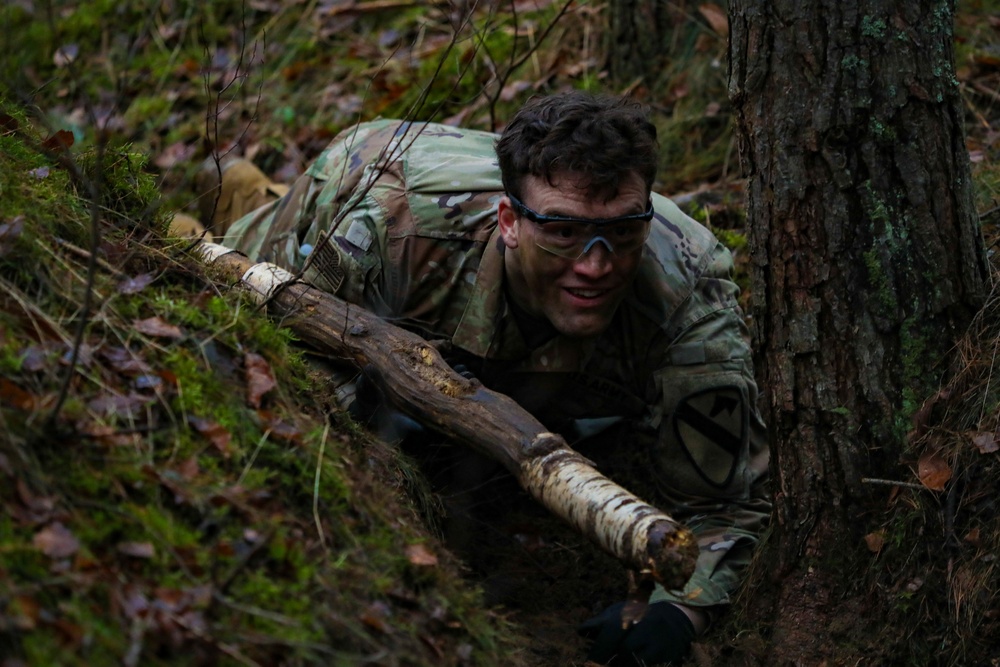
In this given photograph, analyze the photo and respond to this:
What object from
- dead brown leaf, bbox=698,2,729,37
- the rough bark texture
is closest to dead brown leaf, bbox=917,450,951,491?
the rough bark texture

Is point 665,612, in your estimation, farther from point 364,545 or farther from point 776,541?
point 364,545

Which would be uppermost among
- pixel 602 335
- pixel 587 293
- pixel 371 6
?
pixel 587 293

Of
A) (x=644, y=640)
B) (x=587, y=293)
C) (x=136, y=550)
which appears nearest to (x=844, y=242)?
(x=587, y=293)

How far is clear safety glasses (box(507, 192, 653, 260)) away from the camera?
3.92 metres

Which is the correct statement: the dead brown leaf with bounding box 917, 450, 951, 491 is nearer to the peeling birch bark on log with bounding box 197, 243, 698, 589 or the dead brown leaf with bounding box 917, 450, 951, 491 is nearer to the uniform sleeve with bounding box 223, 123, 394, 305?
the peeling birch bark on log with bounding box 197, 243, 698, 589

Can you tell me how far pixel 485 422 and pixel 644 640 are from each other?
0.89 m

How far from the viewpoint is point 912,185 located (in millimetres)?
3084

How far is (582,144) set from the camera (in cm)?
396

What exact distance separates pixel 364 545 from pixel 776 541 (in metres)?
1.43

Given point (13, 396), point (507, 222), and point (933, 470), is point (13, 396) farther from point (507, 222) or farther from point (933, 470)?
point (933, 470)

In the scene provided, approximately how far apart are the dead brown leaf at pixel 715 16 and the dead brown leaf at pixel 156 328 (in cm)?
437

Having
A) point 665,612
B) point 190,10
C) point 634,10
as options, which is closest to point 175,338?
point 665,612

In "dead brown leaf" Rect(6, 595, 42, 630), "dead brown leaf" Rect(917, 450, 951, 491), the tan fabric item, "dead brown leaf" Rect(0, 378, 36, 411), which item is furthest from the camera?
the tan fabric item

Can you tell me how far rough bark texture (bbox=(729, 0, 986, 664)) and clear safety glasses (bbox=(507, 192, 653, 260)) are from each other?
0.71 metres
